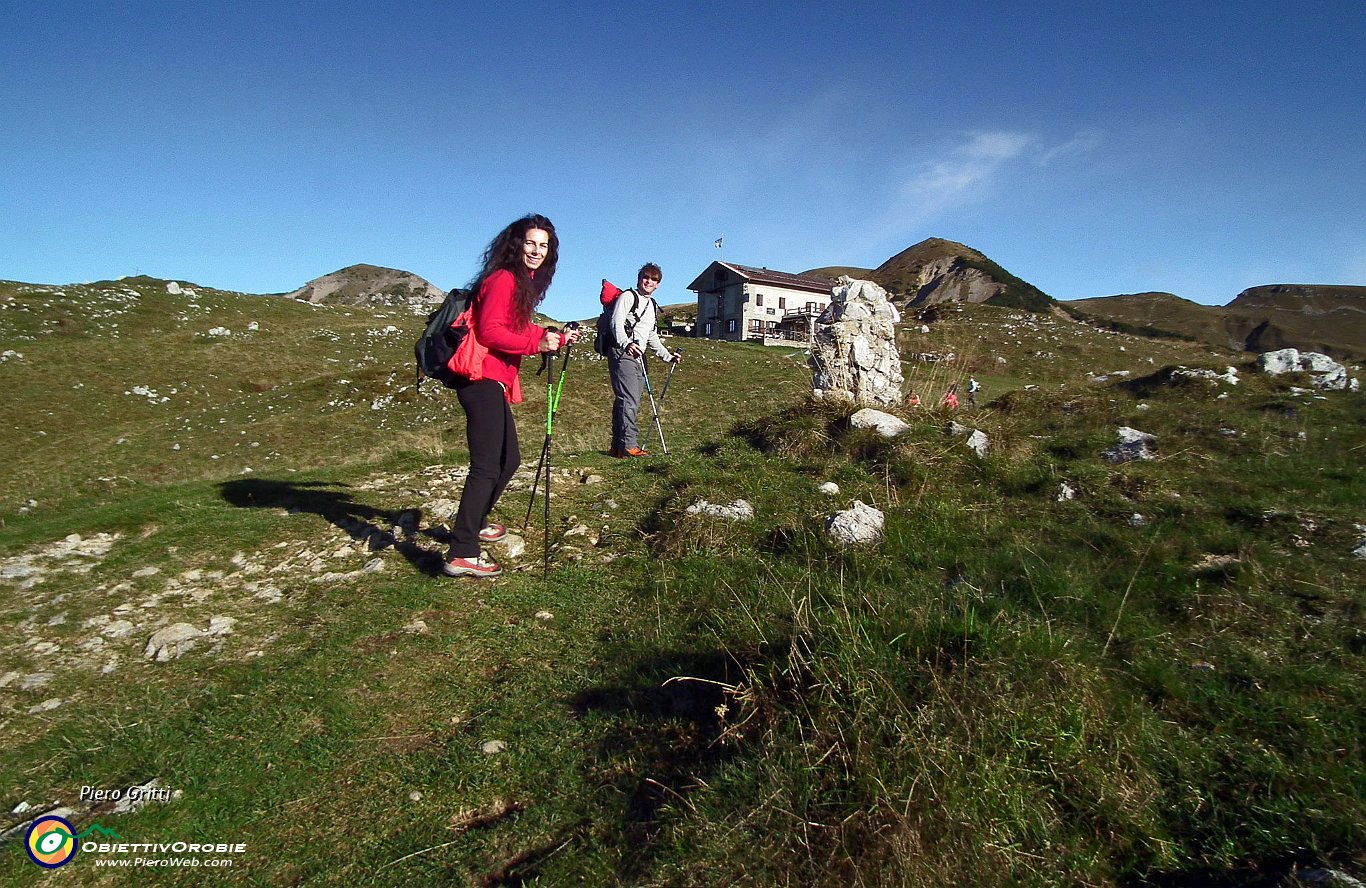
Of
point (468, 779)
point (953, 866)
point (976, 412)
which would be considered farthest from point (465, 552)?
point (976, 412)

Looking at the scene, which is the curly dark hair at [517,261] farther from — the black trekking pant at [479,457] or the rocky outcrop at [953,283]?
the rocky outcrop at [953,283]

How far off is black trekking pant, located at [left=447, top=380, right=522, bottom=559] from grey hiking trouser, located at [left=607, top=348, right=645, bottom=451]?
3604mm

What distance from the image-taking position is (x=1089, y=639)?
3488 mm

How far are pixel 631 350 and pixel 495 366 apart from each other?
11.5ft

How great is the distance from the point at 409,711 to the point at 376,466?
6.53 metres

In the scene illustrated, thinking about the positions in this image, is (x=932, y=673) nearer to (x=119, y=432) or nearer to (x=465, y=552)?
(x=465, y=552)

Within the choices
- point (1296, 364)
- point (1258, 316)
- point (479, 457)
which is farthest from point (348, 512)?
point (1258, 316)

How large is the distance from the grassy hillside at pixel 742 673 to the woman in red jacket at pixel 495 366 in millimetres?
422

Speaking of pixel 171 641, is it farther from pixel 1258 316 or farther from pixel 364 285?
pixel 364 285

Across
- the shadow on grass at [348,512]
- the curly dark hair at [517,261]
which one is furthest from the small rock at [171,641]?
the curly dark hair at [517,261]

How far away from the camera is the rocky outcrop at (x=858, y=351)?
1024cm

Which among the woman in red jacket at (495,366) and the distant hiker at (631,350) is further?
the distant hiker at (631,350)

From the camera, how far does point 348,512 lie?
279 inches

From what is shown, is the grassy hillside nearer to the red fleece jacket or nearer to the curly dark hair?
the red fleece jacket
